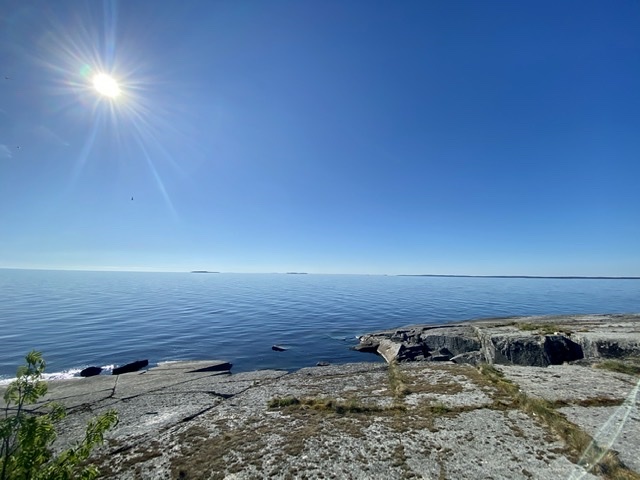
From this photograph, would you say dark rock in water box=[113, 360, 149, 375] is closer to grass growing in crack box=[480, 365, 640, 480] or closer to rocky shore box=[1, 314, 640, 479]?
rocky shore box=[1, 314, 640, 479]

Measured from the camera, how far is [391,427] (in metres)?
10.4

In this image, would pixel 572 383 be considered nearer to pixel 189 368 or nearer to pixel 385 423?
pixel 385 423

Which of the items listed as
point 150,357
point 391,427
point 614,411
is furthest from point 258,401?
point 150,357

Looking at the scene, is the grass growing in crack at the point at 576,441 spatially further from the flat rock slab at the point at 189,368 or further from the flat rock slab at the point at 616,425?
the flat rock slab at the point at 189,368

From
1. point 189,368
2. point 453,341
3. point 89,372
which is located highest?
point 453,341

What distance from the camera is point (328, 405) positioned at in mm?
12602

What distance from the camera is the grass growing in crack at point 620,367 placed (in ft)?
49.6

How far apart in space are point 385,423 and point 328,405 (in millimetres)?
2887

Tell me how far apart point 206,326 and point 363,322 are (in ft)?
92.6

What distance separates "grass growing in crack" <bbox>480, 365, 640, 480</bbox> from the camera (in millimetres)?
7663

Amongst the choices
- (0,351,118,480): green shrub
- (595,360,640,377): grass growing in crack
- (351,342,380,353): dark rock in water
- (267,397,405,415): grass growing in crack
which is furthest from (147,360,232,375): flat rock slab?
(595,360,640,377): grass growing in crack

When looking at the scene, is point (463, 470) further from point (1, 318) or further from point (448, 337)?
point (1, 318)

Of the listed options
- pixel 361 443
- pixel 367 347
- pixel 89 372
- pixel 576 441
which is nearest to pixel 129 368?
pixel 89 372

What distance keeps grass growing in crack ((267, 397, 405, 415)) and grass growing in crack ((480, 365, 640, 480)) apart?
16.9 feet
